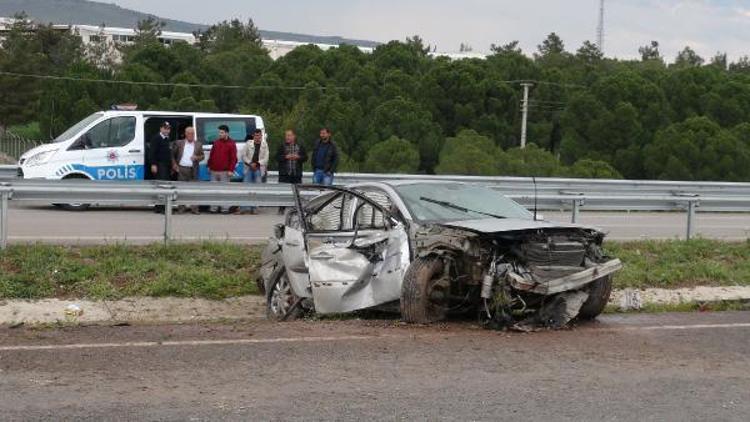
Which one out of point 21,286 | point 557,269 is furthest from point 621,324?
point 21,286

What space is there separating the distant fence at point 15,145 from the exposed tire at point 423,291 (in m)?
38.2

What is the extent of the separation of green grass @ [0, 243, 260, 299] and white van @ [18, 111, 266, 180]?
8528 millimetres

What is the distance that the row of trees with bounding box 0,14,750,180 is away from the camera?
4647cm

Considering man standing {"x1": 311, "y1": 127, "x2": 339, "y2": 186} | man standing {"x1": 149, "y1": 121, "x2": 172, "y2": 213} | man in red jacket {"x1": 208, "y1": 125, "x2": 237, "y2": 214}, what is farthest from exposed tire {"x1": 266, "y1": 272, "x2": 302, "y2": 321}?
man standing {"x1": 149, "y1": 121, "x2": 172, "y2": 213}

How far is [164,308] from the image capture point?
12375 millimetres

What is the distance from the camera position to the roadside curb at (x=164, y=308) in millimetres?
11602

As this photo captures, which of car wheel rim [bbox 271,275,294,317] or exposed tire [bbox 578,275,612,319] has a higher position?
exposed tire [bbox 578,275,612,319]

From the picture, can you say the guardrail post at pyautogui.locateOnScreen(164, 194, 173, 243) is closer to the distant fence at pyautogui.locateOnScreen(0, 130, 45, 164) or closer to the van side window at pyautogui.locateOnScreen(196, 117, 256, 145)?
the van side window at pyautogui.locateOnScreen(196, 117, 256, 145)

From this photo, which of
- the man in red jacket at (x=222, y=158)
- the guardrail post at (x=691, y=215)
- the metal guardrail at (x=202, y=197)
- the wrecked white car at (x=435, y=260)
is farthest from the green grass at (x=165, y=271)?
the man in red jacket at (x=222, y=158)

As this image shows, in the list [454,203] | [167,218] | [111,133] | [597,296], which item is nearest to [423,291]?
[454,203]

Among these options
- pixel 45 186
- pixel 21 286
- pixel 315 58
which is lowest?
pixel 21 286

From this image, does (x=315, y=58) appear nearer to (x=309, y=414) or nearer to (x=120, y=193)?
(x=120, y=193)

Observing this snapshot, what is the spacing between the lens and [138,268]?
12977mm

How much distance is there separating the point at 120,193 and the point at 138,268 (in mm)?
2121
